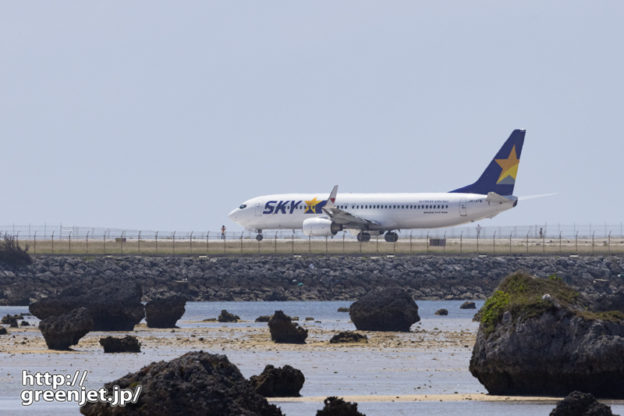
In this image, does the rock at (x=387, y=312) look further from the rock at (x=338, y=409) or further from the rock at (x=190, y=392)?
the rock at (x=190, y=392)

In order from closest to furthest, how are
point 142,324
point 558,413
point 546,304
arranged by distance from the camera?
1. point 558,413
2. point 546,304
3. point 142,324

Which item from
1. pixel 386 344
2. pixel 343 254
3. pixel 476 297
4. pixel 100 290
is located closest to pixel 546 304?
pixel 386 344

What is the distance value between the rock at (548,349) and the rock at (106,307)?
69.2ft

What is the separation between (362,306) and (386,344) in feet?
18.6

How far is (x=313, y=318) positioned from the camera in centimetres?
5344

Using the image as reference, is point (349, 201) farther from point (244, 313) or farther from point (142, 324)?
point (142, 324)

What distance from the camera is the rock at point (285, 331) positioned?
129 ft

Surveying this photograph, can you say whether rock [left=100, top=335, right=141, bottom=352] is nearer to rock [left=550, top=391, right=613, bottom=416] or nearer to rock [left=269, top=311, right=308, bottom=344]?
rock [left=269, top=311, right=308, bottom=344]

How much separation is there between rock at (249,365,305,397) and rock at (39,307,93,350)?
38.6 feet

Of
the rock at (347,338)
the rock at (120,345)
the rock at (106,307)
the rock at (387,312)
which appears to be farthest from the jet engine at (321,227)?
the rock at (120,345)

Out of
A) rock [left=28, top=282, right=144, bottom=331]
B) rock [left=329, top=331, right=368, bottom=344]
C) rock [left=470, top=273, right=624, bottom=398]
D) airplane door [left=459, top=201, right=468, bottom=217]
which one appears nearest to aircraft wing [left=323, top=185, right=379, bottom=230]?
airplane door [left=459, top=201, right=468, bottom=217]

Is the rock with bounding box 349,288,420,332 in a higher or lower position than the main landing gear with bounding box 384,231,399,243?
lower

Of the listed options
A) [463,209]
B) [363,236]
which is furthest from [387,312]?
[363,236]

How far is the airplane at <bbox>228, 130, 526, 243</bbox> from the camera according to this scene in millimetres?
90688
